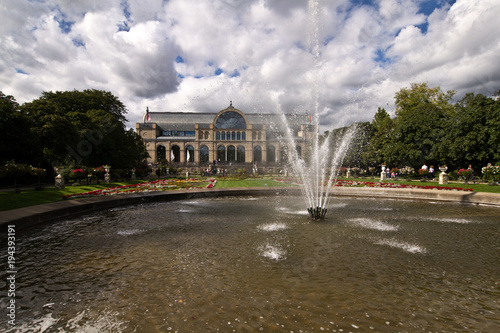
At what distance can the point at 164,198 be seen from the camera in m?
14.8

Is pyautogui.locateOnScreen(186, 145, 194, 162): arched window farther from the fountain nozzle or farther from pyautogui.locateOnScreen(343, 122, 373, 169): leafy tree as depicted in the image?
the fountain nozzle

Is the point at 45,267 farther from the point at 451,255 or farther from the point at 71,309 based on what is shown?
the point at 451,255

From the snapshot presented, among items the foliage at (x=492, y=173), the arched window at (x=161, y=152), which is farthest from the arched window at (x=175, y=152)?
the foliage at (x=492, y=173)

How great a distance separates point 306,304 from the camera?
379 cm

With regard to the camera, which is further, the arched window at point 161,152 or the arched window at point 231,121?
the arched window at point 161,152

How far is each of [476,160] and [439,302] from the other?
104 feet

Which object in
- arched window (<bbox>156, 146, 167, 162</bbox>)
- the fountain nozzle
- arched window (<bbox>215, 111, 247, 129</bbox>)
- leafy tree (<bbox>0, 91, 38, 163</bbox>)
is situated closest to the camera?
the fountain nozzle

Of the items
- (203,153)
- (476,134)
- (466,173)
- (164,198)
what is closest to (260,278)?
(164,198)

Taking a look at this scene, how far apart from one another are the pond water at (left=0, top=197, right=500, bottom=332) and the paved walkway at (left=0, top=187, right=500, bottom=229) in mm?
819

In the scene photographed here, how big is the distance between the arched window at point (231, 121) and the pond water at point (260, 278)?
6091 centimetres

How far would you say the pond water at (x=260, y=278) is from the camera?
3.43 metres

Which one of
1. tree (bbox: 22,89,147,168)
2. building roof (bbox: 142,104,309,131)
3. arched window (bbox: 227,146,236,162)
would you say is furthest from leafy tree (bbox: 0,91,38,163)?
building roof (bbox: 142,104,309,131)

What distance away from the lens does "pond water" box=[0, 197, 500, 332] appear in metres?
3.43

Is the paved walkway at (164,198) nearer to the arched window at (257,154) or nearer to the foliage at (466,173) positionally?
the foliage at (466,173)
